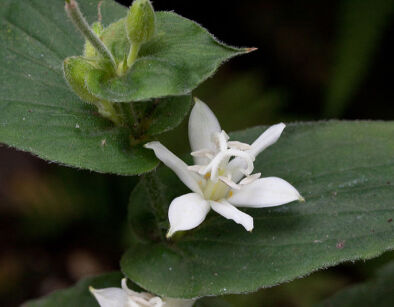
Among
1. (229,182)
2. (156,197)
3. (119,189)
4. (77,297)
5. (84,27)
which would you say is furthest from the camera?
(119,189)

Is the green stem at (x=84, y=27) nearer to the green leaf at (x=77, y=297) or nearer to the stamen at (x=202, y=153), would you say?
the stamen at (x=202, y=153)

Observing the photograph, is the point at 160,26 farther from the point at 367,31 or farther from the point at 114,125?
the point at 367,31

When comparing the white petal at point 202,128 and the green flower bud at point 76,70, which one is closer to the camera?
the green flower bud at point 76,70

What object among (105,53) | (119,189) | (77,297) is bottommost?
(119,189)

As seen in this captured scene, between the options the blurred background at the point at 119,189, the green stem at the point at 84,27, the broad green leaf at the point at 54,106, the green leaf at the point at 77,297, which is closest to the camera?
the green stem at the point at 84,27

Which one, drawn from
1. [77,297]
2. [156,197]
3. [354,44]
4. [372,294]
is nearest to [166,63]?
[156,197]

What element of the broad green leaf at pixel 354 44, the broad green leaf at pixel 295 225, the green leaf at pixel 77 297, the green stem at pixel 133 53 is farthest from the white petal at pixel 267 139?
the broad green leaf at pixel 354 44

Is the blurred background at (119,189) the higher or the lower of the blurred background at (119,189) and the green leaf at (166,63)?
the lower

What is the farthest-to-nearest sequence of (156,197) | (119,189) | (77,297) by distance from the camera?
(119,189) < (77,297) < (156,197)

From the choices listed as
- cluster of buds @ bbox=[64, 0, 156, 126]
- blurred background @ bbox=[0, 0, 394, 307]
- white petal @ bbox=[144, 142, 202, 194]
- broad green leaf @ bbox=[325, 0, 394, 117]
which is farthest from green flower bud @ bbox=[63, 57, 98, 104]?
broad green leaf @ bbox=[325, 0, 394, 117]

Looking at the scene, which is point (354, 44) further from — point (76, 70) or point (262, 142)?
point (76, 70)
